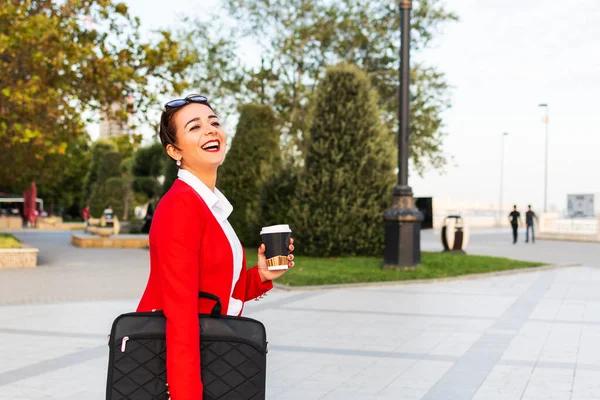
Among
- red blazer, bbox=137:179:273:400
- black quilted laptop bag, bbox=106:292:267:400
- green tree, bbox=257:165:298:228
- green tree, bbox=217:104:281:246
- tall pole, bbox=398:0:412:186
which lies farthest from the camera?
green tree, bbox=217:104:281:246

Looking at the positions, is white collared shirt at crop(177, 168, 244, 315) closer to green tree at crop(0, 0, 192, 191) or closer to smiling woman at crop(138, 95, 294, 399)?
smiling woman at crop(138, 95, 294, 399)

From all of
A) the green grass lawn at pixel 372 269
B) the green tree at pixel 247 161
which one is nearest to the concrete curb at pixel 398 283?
the green grass lawn at pixel 372 269

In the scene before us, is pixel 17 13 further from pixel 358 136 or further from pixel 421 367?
pixel 421 367

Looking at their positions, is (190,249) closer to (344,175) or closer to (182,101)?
(182,101)

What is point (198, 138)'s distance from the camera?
9.62 feet

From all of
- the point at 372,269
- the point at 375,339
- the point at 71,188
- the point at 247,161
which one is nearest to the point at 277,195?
the point at 247,161

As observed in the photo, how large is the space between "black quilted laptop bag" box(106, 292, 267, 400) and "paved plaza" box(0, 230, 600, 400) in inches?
126

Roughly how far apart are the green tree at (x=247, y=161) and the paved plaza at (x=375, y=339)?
8.65 metres

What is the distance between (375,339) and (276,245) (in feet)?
18.2

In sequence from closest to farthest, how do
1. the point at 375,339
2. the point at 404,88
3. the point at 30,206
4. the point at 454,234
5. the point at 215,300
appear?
the point at 215,300 < the point at 375,339 < the point at 404,88 < the point at 454,234 < the point at 30,206

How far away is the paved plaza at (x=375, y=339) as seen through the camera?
612 cm

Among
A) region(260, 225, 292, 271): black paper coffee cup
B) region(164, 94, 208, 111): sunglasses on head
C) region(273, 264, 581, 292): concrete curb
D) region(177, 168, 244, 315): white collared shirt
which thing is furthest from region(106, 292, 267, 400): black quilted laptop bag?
region(273, 264, 581, 292): concrete curb

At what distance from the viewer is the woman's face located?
116 inches

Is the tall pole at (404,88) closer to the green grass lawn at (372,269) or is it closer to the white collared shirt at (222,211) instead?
the green grass lawn at (372,269)
